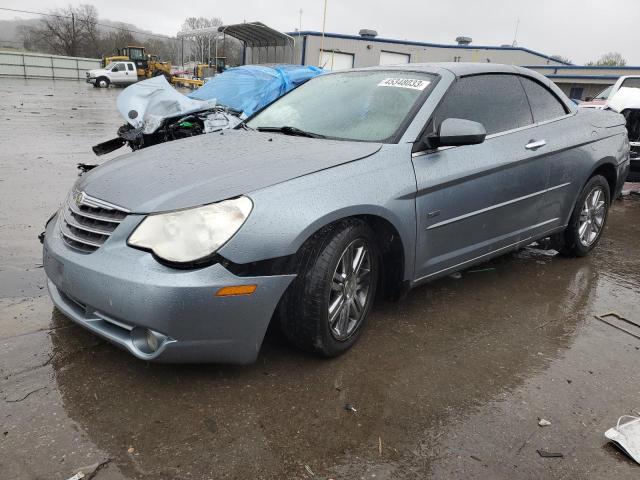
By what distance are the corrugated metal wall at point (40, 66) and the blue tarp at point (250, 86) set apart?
110 ft

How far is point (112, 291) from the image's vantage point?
225 centimetres

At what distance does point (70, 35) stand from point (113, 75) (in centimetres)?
3860

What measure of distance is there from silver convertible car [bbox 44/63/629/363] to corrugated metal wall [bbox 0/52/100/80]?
41125 mm

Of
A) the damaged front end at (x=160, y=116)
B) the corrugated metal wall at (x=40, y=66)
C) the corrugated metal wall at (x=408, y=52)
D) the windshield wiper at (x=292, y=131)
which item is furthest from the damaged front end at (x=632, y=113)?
the corrugated metal wall at (x=40, y=66)

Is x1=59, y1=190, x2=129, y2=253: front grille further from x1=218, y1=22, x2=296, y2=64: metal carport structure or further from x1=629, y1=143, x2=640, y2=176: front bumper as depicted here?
x1=218, y1=22, x2=296, y2=64: metal carport structure

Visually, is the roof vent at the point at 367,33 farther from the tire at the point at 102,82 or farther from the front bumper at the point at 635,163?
the front bumper at the point at 635,163

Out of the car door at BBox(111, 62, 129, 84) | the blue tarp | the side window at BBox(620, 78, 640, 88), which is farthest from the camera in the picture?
the car door at BBox(111, 62, 129, 84)

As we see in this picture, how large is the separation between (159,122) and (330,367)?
4568 millimetres

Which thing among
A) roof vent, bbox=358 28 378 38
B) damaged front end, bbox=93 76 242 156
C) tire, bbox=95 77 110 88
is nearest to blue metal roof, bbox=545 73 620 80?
roof vent, bbox=358 28 378 38

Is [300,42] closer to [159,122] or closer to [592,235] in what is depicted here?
[159,122]

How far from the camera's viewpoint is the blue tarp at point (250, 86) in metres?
10.2

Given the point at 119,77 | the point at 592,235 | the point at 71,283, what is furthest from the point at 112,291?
the point at 119,77

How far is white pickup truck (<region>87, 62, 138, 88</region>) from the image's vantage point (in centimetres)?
3212

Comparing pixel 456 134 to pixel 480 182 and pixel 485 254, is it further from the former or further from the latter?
pixel 485 254
